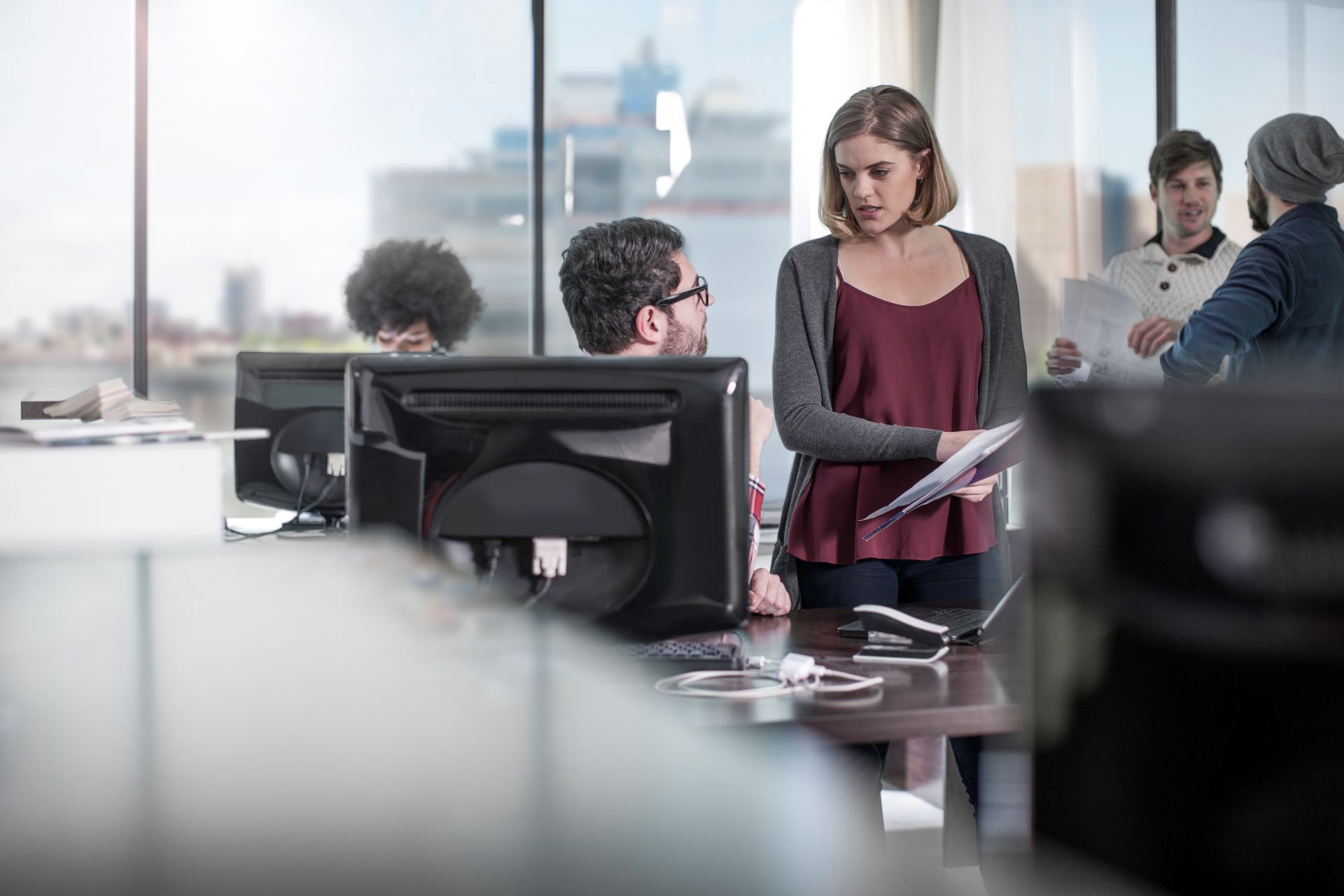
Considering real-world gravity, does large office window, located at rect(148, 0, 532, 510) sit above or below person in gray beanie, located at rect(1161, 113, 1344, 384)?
above

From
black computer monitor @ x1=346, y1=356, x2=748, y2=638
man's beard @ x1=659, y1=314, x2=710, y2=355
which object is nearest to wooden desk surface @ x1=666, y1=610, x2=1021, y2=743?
black computer monitor @ x1=346, y1=356, x2=748, y2=638

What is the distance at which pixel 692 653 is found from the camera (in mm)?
1386

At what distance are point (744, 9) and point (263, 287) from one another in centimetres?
191

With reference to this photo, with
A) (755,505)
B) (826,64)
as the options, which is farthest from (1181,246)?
(755,505)

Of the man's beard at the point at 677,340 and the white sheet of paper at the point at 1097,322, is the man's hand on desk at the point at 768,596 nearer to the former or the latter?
the man's beard at the point at 677,340

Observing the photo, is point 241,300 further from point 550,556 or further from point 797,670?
point 797,670

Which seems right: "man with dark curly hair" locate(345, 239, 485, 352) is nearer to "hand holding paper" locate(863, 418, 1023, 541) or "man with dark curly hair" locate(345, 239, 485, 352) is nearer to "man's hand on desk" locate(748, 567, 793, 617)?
"man's hand on desk" locate(748, 567, 793, 617)

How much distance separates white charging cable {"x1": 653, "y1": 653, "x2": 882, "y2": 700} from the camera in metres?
1.22

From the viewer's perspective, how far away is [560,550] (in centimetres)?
121

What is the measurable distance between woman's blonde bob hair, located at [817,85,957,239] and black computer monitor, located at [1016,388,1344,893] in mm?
1406

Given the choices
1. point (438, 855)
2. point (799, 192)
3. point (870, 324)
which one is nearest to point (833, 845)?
point (438, 855)

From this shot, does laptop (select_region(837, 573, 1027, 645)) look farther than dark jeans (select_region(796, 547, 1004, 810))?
No

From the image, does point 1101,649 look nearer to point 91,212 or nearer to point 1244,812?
point 1244,812

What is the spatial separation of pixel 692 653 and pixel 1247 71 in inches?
141
